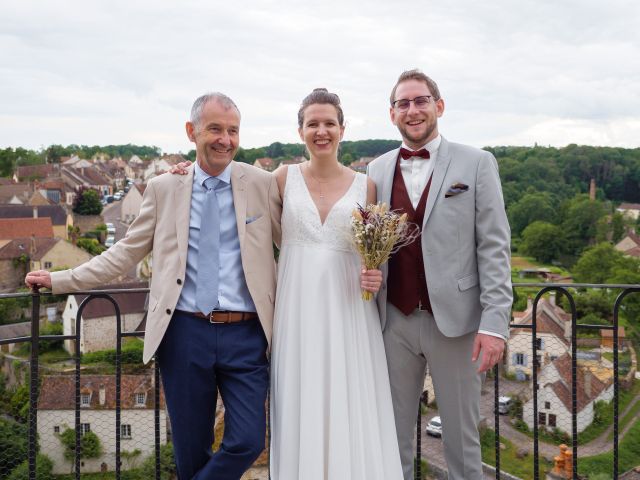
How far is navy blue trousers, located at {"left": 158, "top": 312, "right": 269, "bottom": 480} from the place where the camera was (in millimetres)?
3289

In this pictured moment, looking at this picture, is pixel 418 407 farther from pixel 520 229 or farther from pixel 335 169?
pixel 520 229

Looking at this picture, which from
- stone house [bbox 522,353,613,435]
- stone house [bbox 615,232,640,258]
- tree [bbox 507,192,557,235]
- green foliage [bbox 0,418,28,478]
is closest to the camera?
green foliage [bbox 0,418,28,478]

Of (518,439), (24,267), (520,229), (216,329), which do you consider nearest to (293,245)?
(216,329)

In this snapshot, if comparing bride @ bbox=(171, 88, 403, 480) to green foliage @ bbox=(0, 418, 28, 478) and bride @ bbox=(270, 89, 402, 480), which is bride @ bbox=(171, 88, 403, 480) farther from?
green foliage @ bbox=(0, 418, 28, 478)

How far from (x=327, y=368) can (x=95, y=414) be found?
32327 millimetres

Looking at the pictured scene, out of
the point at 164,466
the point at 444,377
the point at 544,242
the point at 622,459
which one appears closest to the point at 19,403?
the point at 164,466

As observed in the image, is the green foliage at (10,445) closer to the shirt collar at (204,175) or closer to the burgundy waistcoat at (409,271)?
the shirt collar at (204,175)

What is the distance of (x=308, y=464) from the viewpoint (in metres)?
3.47

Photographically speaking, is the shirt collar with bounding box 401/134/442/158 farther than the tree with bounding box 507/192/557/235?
No

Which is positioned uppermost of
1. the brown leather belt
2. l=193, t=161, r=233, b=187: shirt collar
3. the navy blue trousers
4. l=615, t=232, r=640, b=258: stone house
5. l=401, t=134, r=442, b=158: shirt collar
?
l=401, t=134, r=442, b=158: shirt collar

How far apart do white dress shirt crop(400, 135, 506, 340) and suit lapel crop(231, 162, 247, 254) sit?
88cm

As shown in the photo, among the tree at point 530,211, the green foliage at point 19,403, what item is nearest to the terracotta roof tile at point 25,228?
the green foliage at point 19,403

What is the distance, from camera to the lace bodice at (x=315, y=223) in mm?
3582

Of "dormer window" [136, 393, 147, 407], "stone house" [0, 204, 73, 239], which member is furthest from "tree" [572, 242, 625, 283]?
"stone house" [0, 204, 73, 239]
